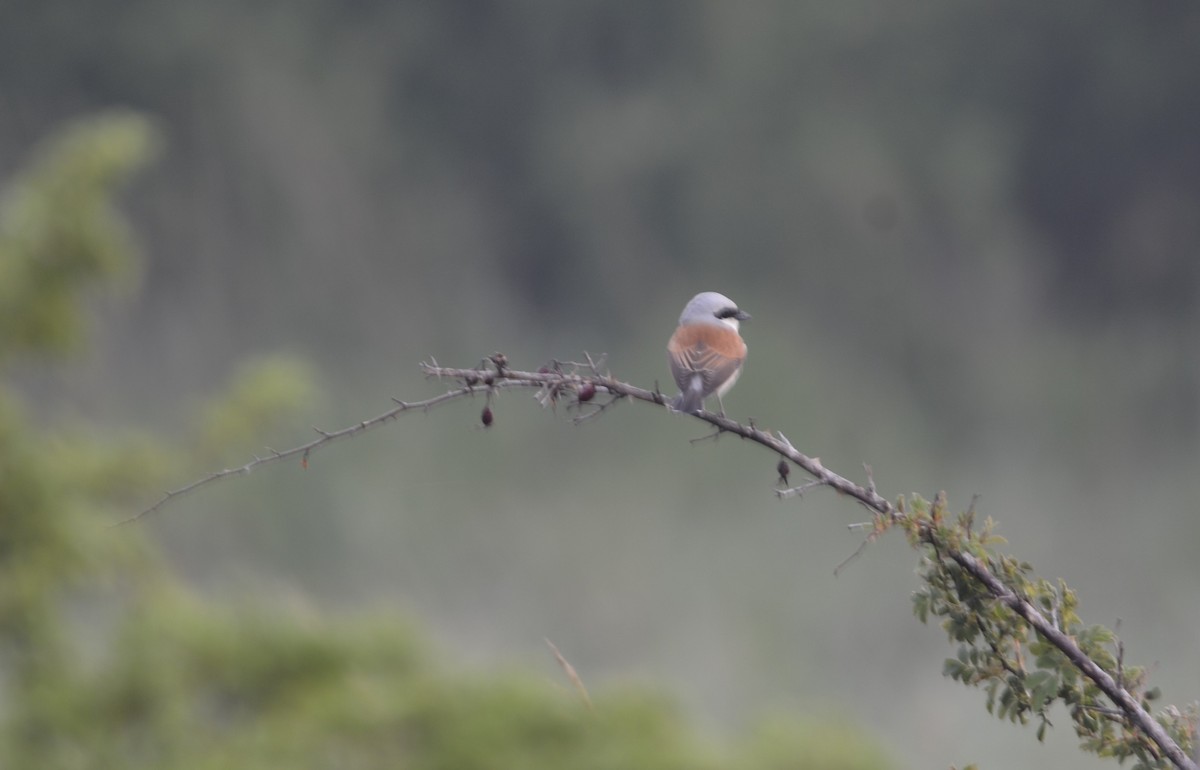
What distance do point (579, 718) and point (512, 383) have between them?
4.66 m

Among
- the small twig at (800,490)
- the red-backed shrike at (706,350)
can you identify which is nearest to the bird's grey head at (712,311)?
the red-backed shrike at (706,350)

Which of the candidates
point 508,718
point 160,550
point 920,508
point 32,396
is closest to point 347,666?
point 508,718

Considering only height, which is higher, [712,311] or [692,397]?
[712,311]

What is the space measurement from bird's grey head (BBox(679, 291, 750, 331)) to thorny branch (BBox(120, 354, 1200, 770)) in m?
2.08

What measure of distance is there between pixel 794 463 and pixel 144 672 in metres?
5.36

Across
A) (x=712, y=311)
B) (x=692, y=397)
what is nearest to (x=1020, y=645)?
(x=692, y=397)

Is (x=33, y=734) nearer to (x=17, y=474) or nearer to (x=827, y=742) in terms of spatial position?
(x=17, y=474)

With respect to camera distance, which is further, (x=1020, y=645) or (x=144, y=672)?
(x=144, y=672)

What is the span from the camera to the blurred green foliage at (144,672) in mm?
6301

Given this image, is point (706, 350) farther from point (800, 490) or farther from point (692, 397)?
point (800, 490)

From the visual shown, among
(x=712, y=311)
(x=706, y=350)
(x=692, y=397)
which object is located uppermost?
(x=712, y=311)

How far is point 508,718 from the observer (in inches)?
252

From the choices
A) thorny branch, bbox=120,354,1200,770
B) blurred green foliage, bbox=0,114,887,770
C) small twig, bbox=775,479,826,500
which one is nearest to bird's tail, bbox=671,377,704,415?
thorny branch, bbox=120,354,1200,770

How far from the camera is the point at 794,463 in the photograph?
182 cm
